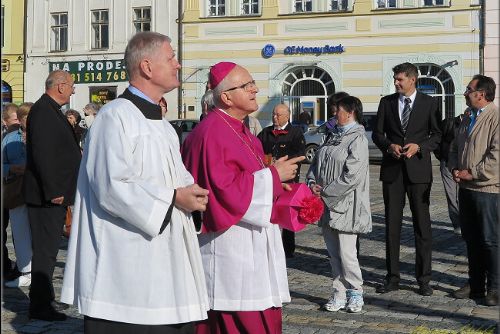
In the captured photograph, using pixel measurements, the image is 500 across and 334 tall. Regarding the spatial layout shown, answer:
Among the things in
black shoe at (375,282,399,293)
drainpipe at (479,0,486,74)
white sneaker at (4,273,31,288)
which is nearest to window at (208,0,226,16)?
drainpipe at (479,0,486,74)

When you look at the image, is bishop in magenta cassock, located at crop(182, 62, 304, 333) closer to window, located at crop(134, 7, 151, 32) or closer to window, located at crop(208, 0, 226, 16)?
window, located at crop(208, 0, 226, 16)

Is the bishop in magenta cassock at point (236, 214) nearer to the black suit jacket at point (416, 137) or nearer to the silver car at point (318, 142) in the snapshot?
the black suit jacket at point (416, 137)

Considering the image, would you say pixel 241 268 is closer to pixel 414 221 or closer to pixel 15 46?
pixel 414 221

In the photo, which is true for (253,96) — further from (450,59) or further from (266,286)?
(450,59)

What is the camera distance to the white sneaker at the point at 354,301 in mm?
7336

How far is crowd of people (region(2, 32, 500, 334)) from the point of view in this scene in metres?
3.81

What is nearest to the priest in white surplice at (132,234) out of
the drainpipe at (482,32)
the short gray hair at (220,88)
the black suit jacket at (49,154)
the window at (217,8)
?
the short gray hair at (220,88)

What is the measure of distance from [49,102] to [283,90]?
98.7ft

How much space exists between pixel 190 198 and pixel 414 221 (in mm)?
4829

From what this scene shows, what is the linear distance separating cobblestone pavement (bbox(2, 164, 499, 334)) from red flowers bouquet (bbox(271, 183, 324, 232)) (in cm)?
189

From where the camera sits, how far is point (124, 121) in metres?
3.84

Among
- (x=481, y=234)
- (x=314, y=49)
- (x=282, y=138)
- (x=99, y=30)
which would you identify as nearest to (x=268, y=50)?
(x=314, y=49)

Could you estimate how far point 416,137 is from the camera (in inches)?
326

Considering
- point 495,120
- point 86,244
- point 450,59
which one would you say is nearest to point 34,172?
point 86,244
